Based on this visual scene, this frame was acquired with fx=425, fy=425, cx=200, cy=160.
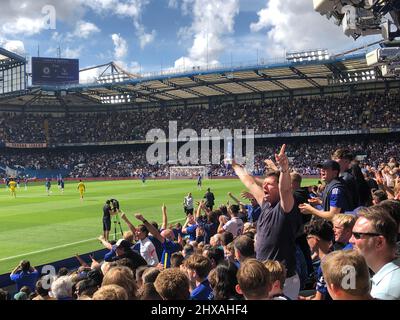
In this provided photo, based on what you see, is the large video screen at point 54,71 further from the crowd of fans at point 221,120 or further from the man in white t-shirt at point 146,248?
the man in white t-shirt at point 146,248

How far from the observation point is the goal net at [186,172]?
58.0 metres

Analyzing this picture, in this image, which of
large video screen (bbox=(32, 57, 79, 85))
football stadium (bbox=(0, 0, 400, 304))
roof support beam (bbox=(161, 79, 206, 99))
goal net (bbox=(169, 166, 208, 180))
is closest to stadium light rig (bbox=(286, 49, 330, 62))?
football stadium (bbox=(0, 0, 400, 304))

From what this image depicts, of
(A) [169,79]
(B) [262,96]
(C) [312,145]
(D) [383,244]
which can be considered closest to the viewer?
(D) [383,244]

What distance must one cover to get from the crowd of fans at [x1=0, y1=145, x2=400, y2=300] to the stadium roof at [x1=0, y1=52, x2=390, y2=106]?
41065 mm

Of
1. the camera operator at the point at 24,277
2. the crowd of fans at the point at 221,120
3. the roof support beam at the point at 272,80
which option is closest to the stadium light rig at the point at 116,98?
the crowd of fans at the point at 221,120

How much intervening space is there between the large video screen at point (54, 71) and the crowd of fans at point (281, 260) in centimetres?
6549

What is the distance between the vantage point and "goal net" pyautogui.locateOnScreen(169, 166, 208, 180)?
58.0m

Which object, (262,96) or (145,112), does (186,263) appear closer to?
(262,96)

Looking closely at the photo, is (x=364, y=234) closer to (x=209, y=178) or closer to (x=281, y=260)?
(x=281, y=260)

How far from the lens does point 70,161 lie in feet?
240
